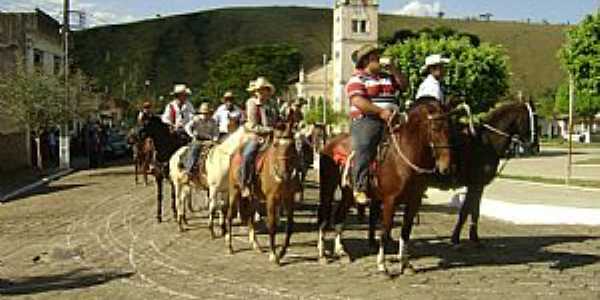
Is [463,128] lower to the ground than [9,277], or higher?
higher

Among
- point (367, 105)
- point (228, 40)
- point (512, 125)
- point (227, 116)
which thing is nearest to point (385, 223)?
point (367, 105)

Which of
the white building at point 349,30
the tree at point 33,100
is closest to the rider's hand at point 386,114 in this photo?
the tree at point 33,100

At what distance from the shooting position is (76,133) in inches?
1909

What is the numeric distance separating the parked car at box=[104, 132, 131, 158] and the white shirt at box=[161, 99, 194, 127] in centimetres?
2795

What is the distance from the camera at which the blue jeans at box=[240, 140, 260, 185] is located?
1240cm

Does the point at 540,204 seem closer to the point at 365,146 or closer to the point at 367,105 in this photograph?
the point at 365,146

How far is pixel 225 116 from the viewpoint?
16688mm

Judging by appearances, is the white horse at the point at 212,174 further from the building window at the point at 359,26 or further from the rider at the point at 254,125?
the building window at the point at 359,26

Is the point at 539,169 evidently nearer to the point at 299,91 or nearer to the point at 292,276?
the point at 292,276

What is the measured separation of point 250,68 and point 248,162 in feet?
365

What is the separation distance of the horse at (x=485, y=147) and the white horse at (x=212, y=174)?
129 inches

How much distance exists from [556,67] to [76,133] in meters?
134

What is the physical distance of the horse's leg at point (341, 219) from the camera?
12188 mm

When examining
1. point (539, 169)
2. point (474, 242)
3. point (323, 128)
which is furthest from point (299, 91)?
point (474, 242)
